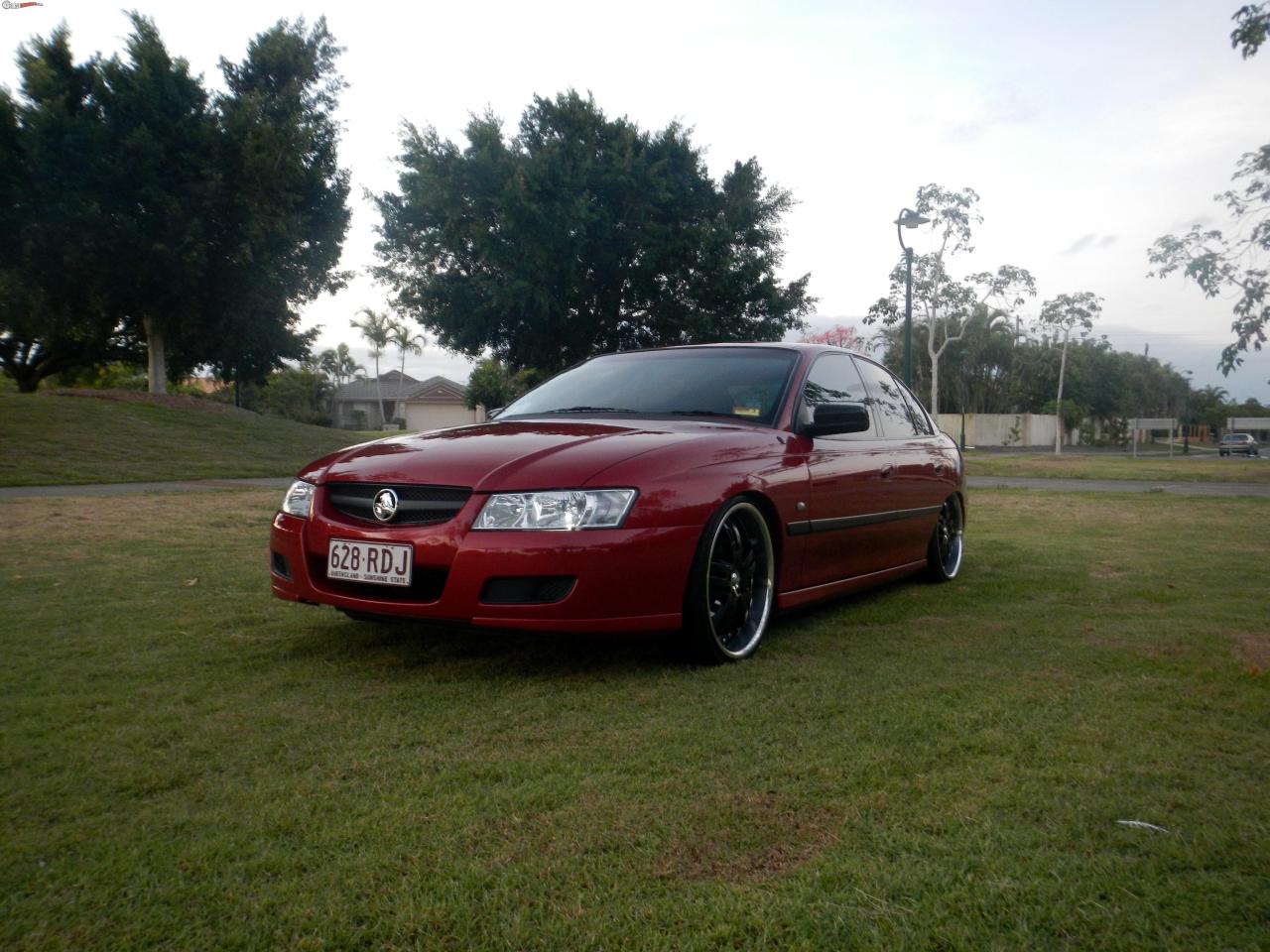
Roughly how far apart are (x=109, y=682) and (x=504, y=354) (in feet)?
91.7

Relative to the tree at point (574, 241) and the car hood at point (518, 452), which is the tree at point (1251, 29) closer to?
the car hood at point (518, 452)

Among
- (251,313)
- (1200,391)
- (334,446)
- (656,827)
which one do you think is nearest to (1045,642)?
(656,827)

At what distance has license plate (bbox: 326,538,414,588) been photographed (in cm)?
393

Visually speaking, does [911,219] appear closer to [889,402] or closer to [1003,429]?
[889,402]

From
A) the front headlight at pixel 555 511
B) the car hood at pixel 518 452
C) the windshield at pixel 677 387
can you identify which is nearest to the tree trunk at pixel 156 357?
the windshield at pixel 677 387

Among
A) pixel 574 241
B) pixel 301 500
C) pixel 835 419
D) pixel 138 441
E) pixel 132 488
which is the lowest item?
pixel 132 488

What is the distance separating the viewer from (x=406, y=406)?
314 ft

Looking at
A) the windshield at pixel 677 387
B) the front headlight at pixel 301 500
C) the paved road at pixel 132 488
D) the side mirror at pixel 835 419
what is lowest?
the paved road at pixel 132 488

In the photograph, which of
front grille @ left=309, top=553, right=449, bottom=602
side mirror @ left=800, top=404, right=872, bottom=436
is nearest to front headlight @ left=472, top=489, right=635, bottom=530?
front grille @ left=309, top=553, right=449, bottom=602

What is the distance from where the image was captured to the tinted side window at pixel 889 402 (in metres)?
6.16

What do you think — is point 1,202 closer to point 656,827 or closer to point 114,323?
point 114,323

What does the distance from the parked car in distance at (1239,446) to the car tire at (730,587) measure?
61.8 m

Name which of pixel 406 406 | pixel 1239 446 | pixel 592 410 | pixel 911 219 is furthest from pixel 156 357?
pixel 406 406

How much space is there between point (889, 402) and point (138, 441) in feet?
61.7
